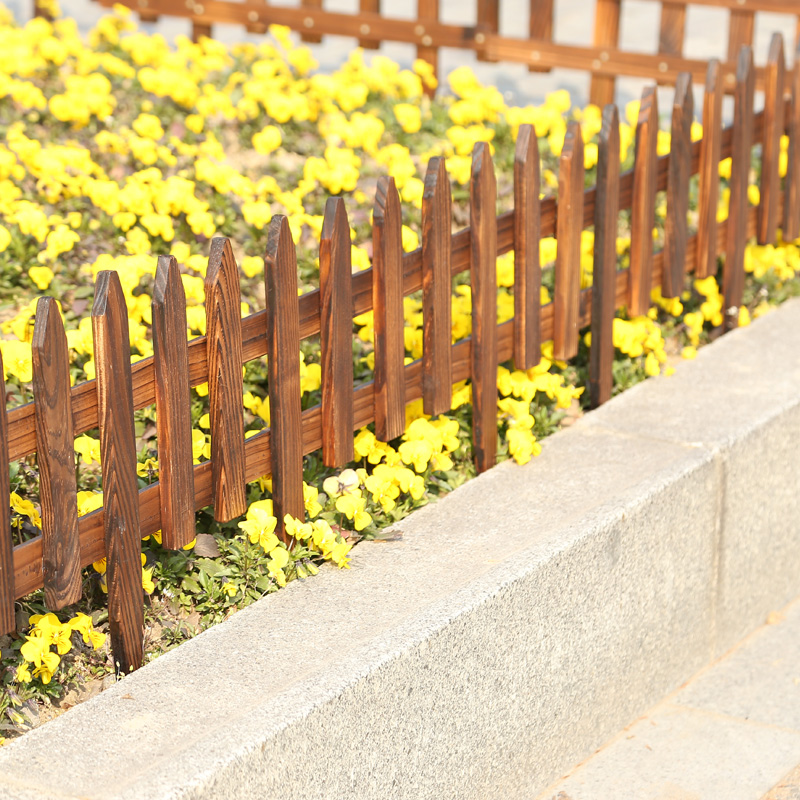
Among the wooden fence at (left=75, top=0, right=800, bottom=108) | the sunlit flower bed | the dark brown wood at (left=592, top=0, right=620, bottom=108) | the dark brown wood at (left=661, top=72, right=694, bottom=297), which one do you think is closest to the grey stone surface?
the sunlit flower bed

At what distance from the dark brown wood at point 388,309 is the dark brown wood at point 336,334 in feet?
0.33

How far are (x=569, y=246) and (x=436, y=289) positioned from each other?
22.3 inches

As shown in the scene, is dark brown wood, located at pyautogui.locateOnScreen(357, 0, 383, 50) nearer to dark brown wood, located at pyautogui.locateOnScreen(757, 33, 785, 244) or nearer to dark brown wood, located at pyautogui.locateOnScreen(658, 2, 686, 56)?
dark brown wood, located at pyautogui.locateOnScreen(658, 2, 686, 56)

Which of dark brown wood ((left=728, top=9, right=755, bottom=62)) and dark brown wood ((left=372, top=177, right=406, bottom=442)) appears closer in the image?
dark brown wood ((left=372, top=177, right=406, bottom=442))

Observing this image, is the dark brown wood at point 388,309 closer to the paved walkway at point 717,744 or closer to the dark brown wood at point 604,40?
the paved walkway at point 717,744

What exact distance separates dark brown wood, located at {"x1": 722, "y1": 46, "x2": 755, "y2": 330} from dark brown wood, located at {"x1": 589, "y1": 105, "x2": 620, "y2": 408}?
2.20 ft

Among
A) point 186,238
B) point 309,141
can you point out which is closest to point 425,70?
point 309,141

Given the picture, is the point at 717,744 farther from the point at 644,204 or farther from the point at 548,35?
the point at 548,35

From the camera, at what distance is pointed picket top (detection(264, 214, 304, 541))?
245 centimetres

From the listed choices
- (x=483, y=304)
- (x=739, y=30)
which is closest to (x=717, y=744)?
(x=483, y=304)

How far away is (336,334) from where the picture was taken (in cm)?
265

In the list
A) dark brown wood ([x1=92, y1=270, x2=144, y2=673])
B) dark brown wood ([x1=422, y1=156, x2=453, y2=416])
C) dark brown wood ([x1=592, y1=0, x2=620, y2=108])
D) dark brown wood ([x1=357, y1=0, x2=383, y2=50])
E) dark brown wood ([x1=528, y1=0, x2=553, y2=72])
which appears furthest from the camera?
dark brown wood ([x1=357, y1=0, x2=383, y2=50])

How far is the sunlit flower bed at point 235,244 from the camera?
2.57 metres

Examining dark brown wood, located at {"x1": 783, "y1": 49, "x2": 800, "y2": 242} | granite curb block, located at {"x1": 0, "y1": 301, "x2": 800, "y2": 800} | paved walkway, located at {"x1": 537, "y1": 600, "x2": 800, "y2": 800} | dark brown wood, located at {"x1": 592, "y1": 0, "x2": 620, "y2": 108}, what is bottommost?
paved walkway, located at {"x1": 537, "y1": 600, "x2": 800, "y2": 800}
